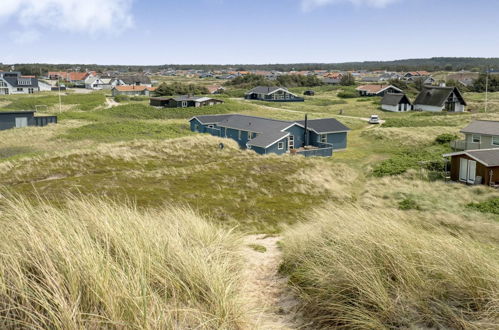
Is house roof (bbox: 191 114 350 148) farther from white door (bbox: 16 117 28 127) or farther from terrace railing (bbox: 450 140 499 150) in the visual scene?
white door (bbox: 16 117 28 127)

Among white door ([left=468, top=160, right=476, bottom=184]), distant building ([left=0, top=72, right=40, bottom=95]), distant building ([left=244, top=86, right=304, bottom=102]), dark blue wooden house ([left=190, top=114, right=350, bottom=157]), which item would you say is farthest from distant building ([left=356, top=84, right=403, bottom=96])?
distant building ([left=0, top=72, right=40, bottom=95])

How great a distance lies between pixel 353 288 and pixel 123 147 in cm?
3616

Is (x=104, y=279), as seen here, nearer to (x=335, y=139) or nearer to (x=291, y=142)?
(x=291, y=142)

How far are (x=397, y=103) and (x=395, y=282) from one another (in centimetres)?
7302

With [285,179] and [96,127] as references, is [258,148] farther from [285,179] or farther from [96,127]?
[96,127]

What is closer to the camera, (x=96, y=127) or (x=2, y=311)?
(x=2, y=311)

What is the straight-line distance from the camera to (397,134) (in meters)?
49.2

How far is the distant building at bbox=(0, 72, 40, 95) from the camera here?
10506cm

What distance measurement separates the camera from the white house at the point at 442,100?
236 ft

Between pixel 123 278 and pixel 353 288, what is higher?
pixel 123 278

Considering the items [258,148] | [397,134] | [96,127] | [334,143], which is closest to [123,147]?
[258,148]

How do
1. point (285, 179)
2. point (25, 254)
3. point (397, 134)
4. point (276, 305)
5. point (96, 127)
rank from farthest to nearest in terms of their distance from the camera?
point (96, 127) < point (397, 134) < point (285, 179) < point (276, 305) < point (25, 254)

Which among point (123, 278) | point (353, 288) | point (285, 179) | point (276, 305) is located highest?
point (123, 278)

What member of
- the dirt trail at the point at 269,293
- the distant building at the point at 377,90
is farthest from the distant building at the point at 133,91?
the dirt trail at the point at 269,293
